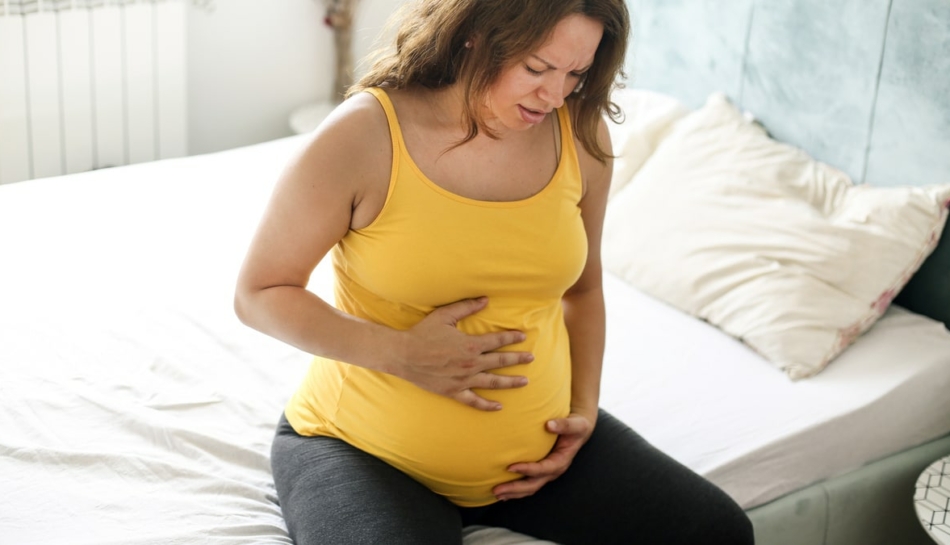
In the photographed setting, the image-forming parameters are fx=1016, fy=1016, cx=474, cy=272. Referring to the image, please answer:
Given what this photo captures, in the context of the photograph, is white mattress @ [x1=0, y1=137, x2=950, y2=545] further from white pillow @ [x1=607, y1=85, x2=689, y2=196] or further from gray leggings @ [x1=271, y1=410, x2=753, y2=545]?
white pillow @ [x1=607, y1=85, x2=689, y2=196]

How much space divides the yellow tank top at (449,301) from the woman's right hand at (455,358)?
0.06 ft

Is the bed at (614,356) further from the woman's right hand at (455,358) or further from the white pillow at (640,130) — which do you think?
the woman's right hand at (455,358)

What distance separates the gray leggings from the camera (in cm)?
122

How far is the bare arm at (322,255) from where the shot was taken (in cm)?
122

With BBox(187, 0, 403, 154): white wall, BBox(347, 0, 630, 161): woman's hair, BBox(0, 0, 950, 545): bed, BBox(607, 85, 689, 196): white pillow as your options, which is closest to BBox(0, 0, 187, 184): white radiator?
BBox(187, 0, 403, 154): white wall

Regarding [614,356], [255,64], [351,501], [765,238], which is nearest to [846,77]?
[765,238]

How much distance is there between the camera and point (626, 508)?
1.33m

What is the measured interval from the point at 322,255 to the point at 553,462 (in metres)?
0.41

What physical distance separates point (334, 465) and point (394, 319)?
199 millimetres

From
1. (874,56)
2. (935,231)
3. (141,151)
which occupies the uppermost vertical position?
(874,56)

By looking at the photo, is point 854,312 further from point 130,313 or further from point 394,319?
point 130,313

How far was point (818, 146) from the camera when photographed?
2.10 meters

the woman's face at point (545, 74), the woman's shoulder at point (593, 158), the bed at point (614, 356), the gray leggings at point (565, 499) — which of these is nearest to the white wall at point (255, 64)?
the bed at point (614, 356)

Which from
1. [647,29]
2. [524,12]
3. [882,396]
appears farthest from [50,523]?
[647,29]
